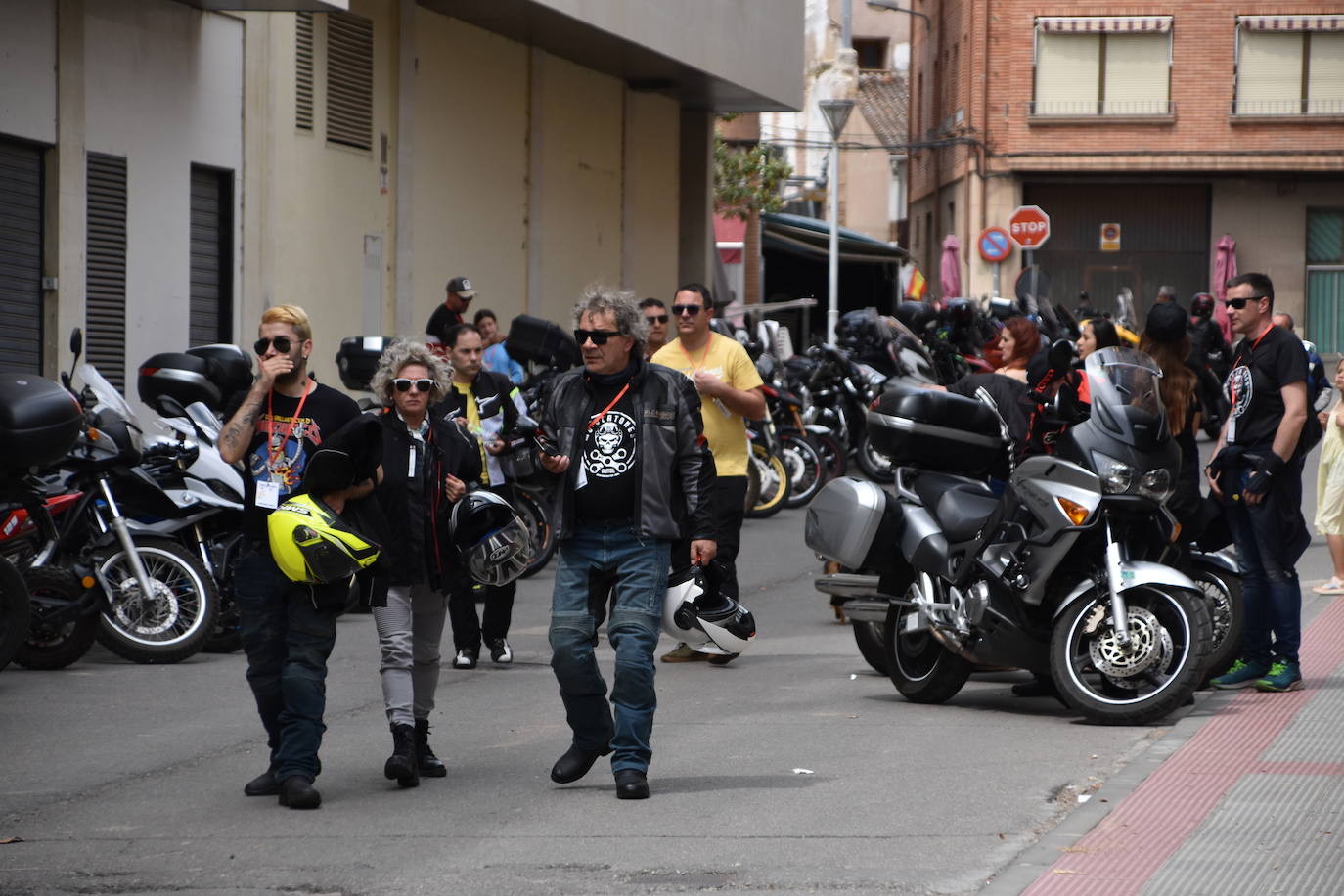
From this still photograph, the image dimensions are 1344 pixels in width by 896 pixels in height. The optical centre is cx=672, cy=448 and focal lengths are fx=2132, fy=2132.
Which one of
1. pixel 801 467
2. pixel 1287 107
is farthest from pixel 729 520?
pixel 1287 107

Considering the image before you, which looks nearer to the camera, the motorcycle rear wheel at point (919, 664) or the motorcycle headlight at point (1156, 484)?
the motorcycle headlight at point (1156, 484)

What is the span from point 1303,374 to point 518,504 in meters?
6.46

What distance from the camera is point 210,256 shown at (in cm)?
1770

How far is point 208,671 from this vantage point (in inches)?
428

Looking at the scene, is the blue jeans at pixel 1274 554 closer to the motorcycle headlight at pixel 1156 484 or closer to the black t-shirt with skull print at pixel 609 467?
the motorcycle headlight at pixel 1156 484

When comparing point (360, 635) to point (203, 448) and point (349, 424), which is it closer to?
point (203, 448)

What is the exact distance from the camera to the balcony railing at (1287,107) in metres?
45.2

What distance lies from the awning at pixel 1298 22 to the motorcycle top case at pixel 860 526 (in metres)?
38.4

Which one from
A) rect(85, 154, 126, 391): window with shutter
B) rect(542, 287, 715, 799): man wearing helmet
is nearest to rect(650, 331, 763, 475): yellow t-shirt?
rect(542, 287, 715, 799): man wearing helmet

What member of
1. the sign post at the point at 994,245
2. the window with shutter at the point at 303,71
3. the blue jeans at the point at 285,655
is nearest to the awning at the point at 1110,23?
the sign post at the point at 994,245

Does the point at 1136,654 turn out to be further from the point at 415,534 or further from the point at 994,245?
the point at 994,245

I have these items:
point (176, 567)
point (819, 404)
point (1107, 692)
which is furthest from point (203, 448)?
point (819, 404)

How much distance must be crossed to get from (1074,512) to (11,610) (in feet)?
16.2

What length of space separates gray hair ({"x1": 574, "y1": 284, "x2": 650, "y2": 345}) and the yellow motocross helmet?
3.83 ft
